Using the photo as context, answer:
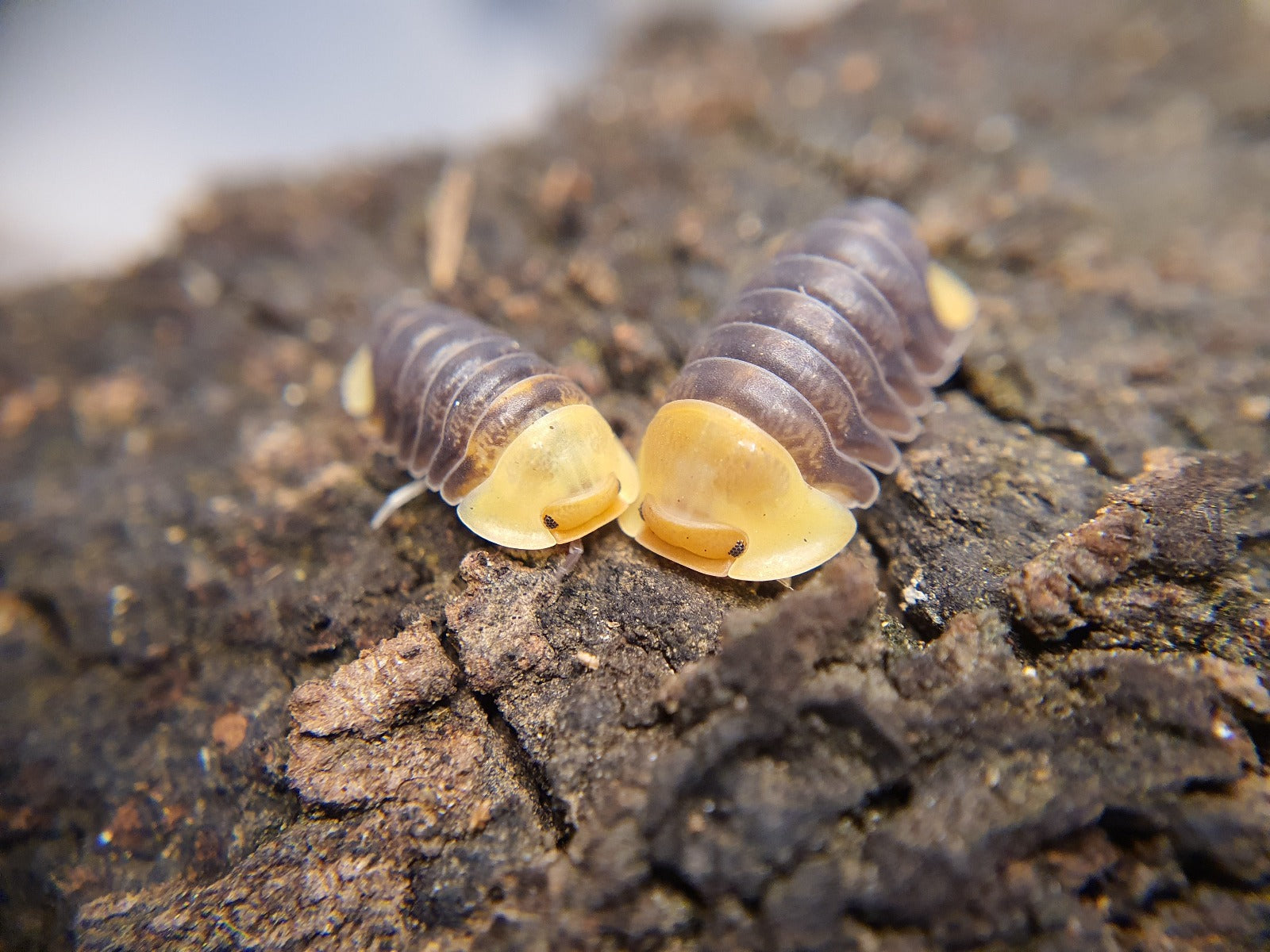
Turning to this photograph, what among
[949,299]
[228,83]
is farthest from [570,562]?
[228,83]

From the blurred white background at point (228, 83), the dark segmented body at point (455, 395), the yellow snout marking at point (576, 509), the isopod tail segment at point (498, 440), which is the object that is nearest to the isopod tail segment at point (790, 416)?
the yellow snout marking at point (576, 509)

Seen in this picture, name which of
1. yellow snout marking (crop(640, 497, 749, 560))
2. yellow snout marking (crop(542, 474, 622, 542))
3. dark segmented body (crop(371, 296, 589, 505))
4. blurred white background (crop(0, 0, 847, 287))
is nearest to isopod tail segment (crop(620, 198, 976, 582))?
yellow snout marking (crop(640, 497, 749, 560))

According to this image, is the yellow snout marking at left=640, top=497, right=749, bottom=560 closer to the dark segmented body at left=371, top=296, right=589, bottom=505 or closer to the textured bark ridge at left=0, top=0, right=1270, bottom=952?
the textured bark ridge at left=0, top=0, right=1270, bottom=952

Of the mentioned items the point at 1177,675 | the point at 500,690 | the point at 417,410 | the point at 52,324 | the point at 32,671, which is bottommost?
the point at 32,671

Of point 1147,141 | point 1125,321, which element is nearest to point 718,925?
point 1125,321

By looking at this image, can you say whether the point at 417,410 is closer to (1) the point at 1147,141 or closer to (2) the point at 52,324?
(2) the point at 52,324

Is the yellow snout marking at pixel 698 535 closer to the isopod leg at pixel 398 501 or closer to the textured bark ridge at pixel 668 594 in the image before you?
the textured bark ridge at pixel 668 594
